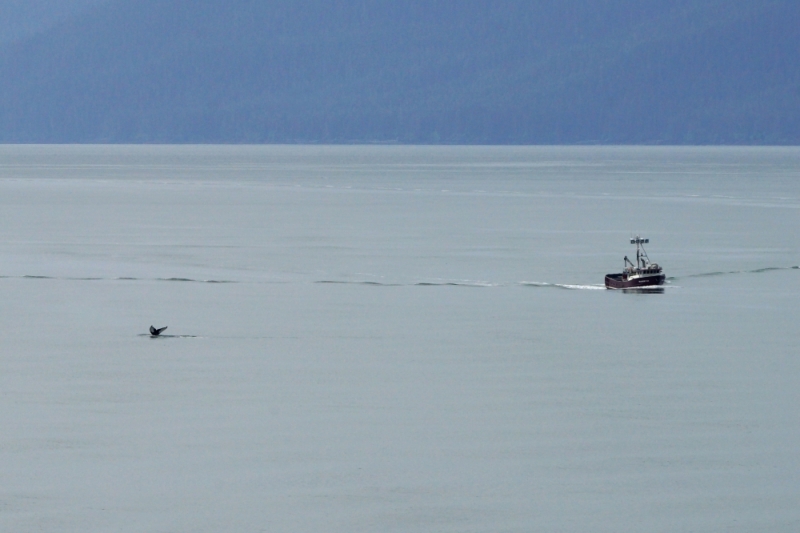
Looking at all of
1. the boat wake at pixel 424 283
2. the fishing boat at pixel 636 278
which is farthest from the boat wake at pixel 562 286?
A: the boat wake at pixel 424 283

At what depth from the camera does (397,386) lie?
1122 inches

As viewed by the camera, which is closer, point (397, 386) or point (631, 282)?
point (397, 386)

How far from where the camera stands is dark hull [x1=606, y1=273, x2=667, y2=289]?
44.7m

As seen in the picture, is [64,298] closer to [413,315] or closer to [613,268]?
[413,315]

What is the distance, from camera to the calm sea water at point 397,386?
66.3 feet

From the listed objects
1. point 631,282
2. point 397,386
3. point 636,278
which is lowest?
point 397,386

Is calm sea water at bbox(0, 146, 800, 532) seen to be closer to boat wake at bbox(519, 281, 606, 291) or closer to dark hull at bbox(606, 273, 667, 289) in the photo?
boat wake at bbox(519, 281, 606, 291)

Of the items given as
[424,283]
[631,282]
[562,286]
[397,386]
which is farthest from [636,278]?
[397,386]

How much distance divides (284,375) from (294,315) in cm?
921

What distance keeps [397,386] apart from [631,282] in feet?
57.7

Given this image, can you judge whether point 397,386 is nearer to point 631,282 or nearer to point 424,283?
point 631,282

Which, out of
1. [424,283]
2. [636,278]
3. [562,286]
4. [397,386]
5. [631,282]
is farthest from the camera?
[424,283]

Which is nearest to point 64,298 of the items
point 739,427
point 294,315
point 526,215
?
point 294,315

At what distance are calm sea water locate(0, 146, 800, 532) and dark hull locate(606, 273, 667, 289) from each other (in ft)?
1.82
